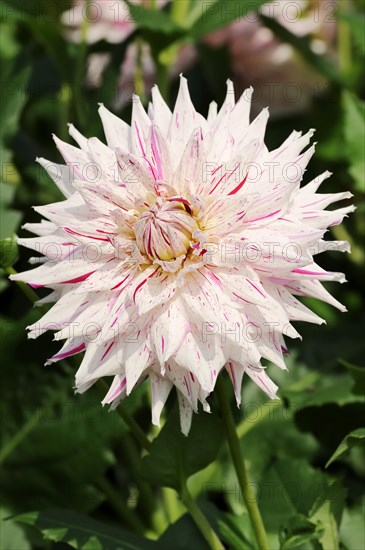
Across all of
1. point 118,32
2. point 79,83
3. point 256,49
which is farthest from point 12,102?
point 256,49

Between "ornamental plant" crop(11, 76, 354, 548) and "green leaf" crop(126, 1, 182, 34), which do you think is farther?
"green leaf" crop(126, 1, 182, 34)

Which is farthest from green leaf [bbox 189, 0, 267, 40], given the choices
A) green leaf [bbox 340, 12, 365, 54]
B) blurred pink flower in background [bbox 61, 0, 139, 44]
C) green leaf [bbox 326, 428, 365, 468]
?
green leaf [bbox 326, 428, 365, 468]

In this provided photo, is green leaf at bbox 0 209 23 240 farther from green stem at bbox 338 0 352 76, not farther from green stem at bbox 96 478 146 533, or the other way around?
green stem at bbox 338 0 352 76

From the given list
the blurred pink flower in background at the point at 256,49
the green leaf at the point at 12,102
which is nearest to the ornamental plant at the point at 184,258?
the green leaf at the point at 12,102

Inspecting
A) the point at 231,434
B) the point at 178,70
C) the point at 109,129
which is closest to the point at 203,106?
the point at 178,70

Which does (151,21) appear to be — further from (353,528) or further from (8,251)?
(353,528)

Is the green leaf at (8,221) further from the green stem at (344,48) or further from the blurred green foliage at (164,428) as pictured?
the green stem at (344,48)
